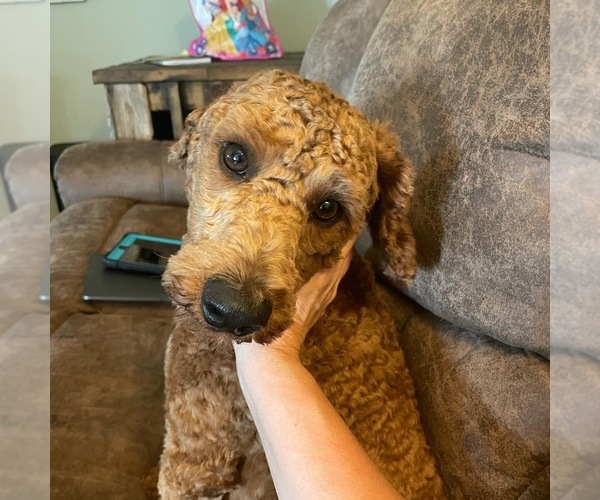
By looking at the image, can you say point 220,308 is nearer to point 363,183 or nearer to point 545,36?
point 363,183

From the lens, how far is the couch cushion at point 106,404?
1086mm

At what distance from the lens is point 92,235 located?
5.97 ft

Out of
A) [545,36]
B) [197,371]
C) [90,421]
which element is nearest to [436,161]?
[545,36]

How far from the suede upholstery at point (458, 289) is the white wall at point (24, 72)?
0.71 metres

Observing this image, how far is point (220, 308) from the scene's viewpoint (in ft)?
2.50

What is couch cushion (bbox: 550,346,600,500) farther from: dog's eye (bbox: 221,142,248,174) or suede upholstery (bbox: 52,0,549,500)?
dog's eye (bbox: 221,142,248,174)

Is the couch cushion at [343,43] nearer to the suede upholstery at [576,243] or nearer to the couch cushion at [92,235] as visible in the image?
the couch cushion at [92,235]

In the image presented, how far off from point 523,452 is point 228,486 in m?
0.55

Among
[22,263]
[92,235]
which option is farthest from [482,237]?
[92,235]

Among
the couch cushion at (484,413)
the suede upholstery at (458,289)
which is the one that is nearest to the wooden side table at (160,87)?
the suede upholstery at (458,289)

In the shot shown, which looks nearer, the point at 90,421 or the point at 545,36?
the point at 545,36

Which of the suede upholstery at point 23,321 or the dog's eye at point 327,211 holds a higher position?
the suede upholstery at point 23,321

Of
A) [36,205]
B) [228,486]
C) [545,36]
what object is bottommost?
[228,486]

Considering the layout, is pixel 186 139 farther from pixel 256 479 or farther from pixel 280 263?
pixel 256 479
